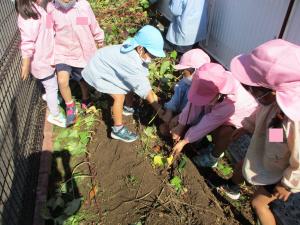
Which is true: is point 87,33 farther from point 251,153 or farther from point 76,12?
point 251,153

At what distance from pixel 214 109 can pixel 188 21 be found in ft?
7.22

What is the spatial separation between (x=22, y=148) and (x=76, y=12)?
1.58 metres

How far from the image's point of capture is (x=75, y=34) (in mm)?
3715

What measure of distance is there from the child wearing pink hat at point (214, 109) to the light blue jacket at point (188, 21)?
1.97m

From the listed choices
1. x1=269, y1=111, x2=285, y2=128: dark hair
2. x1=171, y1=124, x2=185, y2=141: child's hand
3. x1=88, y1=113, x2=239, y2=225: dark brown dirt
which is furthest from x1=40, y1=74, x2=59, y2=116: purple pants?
x1=269, y1=111, x2=285, y2=128: dark hair

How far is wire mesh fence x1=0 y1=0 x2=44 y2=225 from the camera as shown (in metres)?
2.83

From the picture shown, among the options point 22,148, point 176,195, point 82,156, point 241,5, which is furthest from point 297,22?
point 22,148

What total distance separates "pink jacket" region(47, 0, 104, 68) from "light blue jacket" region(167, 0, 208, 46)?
1.39 meters

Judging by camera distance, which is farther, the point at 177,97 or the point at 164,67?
the point at 164,67

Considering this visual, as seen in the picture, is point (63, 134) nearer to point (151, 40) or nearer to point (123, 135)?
point (123, 135)

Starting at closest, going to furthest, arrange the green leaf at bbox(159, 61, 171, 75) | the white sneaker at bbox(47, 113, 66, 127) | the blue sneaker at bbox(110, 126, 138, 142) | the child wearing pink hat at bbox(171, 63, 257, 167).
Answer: the child wearing pink hat at bbox(171, 63, 257, 167) → the blue sneaker at bbox(110, 126, 138, 142) → the white sneaker at bbox(47, 113, 66, 127) → the green leaf at bbox(159, 61, 171, 75)

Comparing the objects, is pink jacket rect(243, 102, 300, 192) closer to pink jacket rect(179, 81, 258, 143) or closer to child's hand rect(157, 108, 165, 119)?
pink jacket rect(179, 81, 258, 143)

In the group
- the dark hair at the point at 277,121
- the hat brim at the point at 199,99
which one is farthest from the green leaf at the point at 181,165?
the dark hair at the point at 277,121

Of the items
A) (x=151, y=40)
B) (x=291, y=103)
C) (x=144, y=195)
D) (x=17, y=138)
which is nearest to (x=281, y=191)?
(x=291, y=103)
